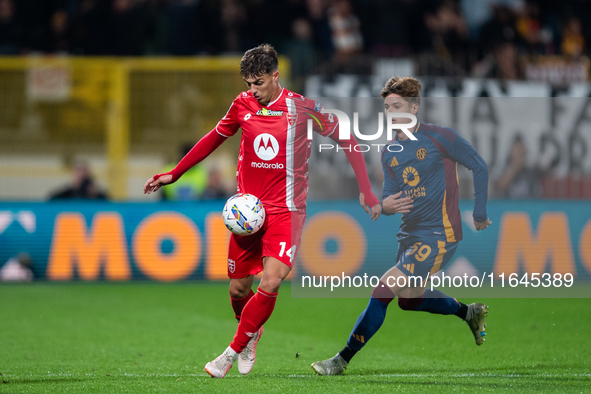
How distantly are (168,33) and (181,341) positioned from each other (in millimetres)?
7441

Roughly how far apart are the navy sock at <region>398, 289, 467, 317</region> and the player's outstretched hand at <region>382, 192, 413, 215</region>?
658mm

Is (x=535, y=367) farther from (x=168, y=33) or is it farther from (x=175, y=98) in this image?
(x=168, y=33)

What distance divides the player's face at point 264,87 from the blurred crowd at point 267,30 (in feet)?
23.1

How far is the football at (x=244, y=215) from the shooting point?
17.6 ft

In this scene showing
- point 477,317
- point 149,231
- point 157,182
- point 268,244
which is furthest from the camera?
point 149,231

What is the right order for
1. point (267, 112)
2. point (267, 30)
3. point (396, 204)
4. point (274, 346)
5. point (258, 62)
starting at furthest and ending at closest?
point (267, 30)
point (274, 346)
point (396, 204)
point (267, 112)
point (258, 62)

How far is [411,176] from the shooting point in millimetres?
5723

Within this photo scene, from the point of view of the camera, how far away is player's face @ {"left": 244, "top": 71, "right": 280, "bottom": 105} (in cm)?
540

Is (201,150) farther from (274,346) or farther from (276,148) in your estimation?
(274,346)

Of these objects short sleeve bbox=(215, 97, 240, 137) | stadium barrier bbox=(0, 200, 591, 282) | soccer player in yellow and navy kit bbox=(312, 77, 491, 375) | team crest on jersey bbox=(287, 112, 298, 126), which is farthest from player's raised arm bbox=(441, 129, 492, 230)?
stadium barrier bbox=(0, 200, 591, 282)

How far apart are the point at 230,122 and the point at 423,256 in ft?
5.80

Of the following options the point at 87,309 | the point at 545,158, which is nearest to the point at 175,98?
the point at 87,309

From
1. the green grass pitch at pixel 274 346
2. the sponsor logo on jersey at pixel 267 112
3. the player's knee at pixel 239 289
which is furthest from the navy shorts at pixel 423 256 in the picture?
the sponsor logo on jersey at pixel 267 112

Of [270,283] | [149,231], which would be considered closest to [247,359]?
[270,283]
